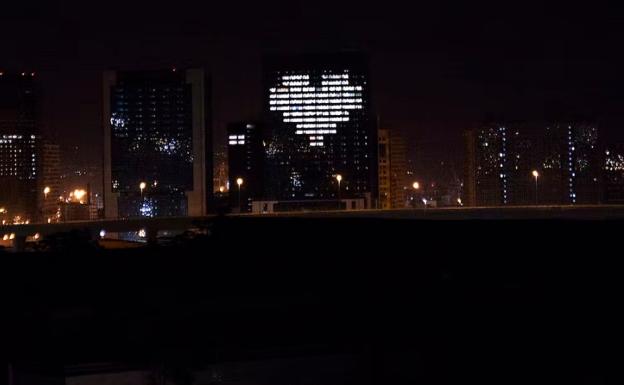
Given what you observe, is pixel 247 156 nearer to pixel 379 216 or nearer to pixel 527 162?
pixel 527 162

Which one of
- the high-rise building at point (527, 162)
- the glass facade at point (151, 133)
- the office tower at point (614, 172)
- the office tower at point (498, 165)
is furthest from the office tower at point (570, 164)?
the glass facade at point (151, 133)

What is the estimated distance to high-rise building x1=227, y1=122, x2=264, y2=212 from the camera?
4181 inches

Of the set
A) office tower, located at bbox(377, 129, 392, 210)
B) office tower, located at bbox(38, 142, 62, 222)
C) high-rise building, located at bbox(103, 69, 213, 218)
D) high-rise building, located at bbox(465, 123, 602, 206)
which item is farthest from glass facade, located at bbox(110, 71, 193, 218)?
Answer: high-rise building, located at bbox(465, 123, 602, 206)

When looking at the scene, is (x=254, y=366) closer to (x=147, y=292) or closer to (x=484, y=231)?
(x=147, y=292)

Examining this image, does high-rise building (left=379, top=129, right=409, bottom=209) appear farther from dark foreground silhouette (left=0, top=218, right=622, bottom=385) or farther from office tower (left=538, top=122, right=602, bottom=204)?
dark foreground silhouette (left=0, top=218, right=622, bottom=385)

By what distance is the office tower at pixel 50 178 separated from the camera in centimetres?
9238

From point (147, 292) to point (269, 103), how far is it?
367 ft

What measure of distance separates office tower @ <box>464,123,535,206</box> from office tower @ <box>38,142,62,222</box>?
4626 cm

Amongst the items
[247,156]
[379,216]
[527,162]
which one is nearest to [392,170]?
[247,156]

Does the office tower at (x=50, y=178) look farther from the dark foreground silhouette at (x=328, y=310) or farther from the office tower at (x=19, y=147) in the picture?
the dark foreground silhouette at (x=328, y=310)

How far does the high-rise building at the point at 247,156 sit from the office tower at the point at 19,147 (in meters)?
24.2

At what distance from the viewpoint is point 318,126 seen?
391 feet

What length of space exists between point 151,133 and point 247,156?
49.3 feet

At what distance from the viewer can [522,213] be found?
2852 centimetres
